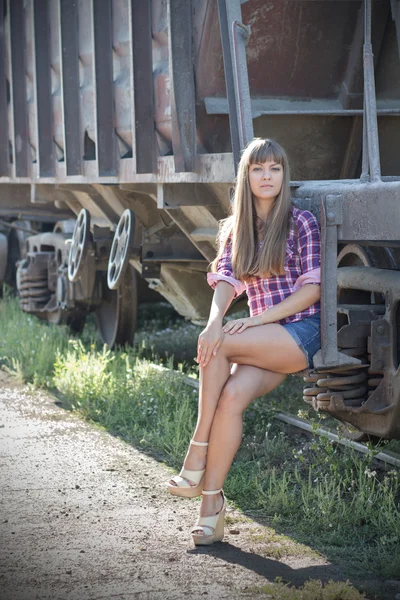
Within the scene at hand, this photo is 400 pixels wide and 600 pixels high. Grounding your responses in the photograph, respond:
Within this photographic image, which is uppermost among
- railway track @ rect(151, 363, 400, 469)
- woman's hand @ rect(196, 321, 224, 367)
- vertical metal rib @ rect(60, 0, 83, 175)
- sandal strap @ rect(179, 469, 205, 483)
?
vertical metal rib @ rect(60, 0, 83, 175)

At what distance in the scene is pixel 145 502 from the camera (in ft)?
16.0

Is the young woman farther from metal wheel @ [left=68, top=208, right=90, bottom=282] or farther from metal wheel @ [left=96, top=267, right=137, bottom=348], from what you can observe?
metal wheel @ [left=96, top=267, right=137, bottom=348]

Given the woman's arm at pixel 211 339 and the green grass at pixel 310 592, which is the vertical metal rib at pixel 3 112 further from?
the green grass at pixel 310 592

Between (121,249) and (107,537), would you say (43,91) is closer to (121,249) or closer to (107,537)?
(121,249)

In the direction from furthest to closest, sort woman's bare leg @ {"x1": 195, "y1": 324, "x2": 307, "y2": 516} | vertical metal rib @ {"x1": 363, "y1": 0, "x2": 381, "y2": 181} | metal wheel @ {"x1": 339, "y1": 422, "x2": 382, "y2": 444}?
metal wheel @ {"x1": 339, "y1": 422, "x2": 382, "y2": 444}
vertical metal rib @ {"x1": 363, "y1": 0, "x2": 381, "y2": 181}
woman's bare leg @ {"x1": 195, "y1": 324, "x2": 307, "y2": 516}

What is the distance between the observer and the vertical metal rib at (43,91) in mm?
8867

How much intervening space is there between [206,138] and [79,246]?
294 centimetres

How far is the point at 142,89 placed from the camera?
6.54 metres

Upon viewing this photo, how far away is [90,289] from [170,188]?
2856 mm

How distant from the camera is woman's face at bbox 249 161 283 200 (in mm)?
4316

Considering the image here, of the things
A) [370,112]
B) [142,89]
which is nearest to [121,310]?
[142,89]

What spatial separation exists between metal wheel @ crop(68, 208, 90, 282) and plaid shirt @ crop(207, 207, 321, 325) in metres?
4.05

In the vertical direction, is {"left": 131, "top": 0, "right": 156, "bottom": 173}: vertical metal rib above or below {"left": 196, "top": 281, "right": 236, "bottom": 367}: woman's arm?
above

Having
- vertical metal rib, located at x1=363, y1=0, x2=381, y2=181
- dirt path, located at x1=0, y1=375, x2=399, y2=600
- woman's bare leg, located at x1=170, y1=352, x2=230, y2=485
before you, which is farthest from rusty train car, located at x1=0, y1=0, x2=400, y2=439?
dirt path, located at x1=0, y1=375, x2=399, y2=600
